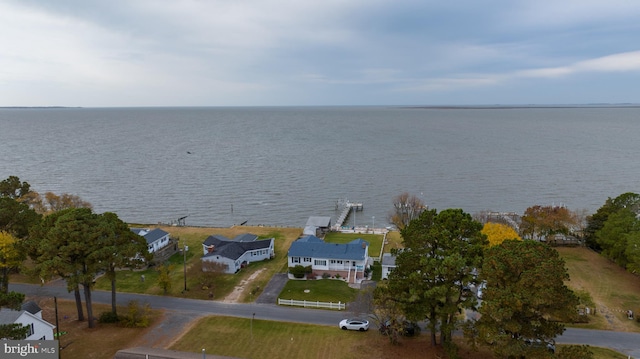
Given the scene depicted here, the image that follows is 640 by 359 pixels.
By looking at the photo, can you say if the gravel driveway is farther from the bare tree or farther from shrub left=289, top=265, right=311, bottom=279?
the bare tree

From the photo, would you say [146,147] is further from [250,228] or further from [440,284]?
[440,284]

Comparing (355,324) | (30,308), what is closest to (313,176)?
(355,324)

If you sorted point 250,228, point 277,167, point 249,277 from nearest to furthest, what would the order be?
1. point 249,277
2. point 250,228
3. point 277,167

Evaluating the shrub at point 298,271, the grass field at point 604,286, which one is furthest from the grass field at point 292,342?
the grass field at point 604,286

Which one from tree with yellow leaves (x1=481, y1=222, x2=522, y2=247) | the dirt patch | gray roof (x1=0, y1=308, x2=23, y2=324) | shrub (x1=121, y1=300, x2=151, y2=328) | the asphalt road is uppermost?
tree with yellow leaves (x1=481, y1=222, x2=522, y2=247)

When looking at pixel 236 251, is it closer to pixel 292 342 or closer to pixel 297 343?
pixel 292 342

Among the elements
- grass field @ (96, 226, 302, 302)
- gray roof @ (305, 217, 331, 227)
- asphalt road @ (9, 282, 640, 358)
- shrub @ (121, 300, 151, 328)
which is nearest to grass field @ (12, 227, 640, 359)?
grass field @ (96, 226, 302, 302)

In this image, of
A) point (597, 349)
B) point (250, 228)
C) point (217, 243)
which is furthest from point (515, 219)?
point (217, 243)
